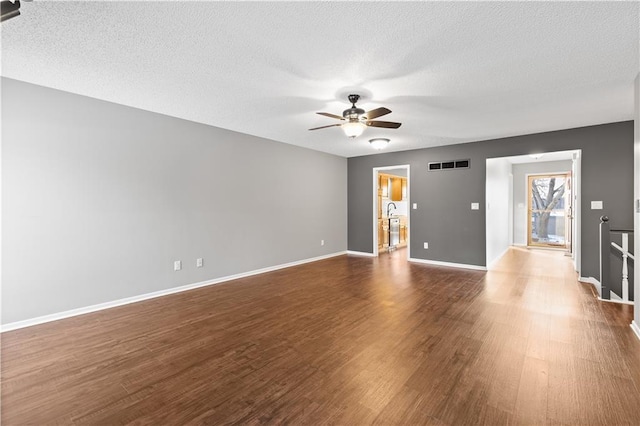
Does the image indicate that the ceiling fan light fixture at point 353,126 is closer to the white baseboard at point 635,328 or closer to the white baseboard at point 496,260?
the white baseboard at point 635,328

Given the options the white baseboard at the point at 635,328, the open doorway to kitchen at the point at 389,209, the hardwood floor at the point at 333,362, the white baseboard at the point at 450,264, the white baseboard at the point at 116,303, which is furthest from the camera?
the open doorway to kitchen at the point at 389,209

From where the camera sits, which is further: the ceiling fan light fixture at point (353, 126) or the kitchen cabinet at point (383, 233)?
the kitchen cabinet at point (383, 233)

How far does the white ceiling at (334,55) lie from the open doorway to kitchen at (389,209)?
3.48m

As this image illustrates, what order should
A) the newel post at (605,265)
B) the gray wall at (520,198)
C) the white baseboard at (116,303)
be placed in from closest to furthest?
the white baseboard at (116,303)
the newel post at (605,265)
the gray wall at (520,198)

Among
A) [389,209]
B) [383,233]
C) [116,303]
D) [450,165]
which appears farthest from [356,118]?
[389,209]

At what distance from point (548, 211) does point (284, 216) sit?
795 cm

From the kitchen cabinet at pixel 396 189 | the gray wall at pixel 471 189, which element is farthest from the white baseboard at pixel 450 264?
the kitchen cabinet at pixel 396 189

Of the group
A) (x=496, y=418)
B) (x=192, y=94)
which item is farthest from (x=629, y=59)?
(x=192, y=94)

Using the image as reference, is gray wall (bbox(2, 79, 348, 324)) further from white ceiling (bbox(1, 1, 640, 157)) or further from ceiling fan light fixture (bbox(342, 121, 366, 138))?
ceiling fan light fixture (bbox(342, 121, 366, 138))

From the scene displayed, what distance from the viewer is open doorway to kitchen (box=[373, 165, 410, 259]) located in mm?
7516

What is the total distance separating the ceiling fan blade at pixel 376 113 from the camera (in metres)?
3.22

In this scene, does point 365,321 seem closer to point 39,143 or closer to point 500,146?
point 39,143

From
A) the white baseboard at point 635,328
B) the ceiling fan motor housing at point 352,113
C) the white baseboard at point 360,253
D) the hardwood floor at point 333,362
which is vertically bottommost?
the hardwood floor at point 333,362

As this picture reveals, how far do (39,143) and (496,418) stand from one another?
4.85 m
